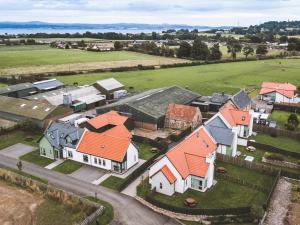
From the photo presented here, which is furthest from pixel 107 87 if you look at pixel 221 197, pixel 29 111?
pixel 221 197

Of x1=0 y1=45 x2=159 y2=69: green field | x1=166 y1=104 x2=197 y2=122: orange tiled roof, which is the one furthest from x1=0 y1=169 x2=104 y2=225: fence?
x1=0 y1=45 x2=159 y2=69: green field

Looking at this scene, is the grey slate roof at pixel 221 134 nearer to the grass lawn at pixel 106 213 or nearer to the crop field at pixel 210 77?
the grass lawn at pixel 106 213

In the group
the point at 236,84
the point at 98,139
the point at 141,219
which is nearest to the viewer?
the point at 141,219

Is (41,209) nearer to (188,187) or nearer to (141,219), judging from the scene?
(141,219)

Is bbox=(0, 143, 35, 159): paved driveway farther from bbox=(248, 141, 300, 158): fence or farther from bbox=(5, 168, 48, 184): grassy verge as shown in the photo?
bbox=(248, 141, 300, 158): fence

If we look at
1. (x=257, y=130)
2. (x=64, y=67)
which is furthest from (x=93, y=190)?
(x=64, y=67)
